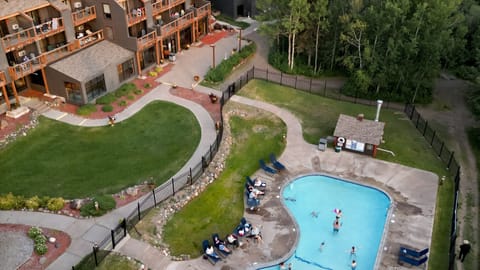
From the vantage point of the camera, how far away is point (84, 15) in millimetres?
44625

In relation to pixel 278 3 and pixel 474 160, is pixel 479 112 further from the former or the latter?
pixel 278 3

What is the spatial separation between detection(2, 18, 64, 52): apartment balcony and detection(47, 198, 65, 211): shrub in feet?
51.9

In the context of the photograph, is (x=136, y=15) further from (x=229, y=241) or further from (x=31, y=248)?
(x=229, y=241)

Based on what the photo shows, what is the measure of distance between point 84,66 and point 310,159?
22598mm

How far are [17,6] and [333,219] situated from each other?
105 feet

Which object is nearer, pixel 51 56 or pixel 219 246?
pixel 219 246

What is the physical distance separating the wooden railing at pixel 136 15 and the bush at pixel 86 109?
33.7 feet

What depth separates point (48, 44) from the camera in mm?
42531

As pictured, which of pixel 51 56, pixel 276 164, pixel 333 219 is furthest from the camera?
pixel 51 56

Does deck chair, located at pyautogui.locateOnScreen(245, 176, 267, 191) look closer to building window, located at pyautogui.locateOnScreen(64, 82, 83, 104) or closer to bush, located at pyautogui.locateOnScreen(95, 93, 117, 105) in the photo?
bush, located at pyautogui.locateOnScreen(95, 93, 117, 105)

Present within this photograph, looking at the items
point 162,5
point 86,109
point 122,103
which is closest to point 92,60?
point 122,103

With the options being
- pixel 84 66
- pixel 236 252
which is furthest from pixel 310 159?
pixel 84 66

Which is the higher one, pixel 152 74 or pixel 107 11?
pixel 107 11

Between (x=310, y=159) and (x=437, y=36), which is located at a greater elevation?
(x=437, y=36)
